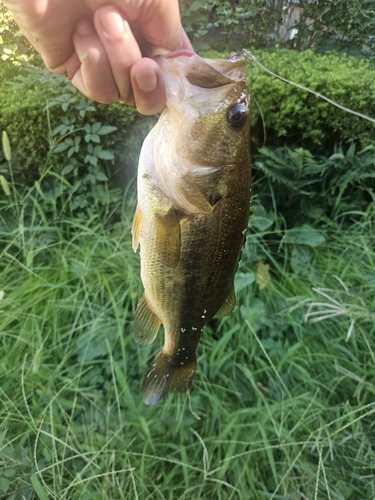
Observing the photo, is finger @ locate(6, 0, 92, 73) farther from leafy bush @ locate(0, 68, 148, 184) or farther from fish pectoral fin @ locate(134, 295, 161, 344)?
leafy bush @ locate(0, 68, 148, 184)

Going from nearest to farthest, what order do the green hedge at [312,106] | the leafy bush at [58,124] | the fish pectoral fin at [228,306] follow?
the fish pectoral fin at [228,306] → the leafy bush at [58,124] → the green hedge at [312,106]

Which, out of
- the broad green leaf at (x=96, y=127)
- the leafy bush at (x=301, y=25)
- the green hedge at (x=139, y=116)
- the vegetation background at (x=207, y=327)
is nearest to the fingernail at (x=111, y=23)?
the vegetation background at (x=207, y=327)

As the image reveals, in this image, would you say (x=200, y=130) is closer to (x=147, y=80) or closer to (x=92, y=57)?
(x=147, y=80)

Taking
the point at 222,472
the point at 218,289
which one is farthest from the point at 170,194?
the point at 222,472

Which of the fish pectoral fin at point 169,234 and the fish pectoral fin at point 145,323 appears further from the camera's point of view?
the fish pectoral fin at point 145,323

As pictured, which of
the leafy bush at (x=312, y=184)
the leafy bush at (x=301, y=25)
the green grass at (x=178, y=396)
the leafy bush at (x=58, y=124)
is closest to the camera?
the green grass at (x=178, y=396)

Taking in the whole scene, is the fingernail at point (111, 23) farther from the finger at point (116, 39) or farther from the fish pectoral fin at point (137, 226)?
the fish pectoral fin at point (137, 226)

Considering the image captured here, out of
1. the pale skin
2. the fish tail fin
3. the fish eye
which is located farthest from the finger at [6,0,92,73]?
the fish tail fin
